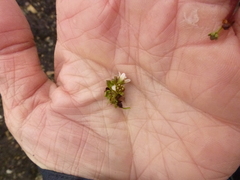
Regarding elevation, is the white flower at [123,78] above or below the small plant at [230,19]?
below

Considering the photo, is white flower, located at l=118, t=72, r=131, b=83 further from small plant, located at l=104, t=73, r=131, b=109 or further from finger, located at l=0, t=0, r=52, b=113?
finger, located at l=0, t=0, r=52, b=113

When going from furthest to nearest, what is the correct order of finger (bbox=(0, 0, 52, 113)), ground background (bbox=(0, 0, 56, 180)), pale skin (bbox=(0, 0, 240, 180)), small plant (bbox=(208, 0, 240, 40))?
ground background (bbox=(0, 0, 56, 180)) → finger (bbox=(0, 0, 52, 113)) → pale skin (bbox=(0, 0, 240, 180)) → small plant (bbox=(208, 0, 240, 40))

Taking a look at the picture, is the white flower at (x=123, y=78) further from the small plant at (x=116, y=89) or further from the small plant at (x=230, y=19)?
the small plant at (x=230, y=19)

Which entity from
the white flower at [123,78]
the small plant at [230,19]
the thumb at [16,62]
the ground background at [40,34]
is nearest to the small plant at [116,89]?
the white flower at [123,78]

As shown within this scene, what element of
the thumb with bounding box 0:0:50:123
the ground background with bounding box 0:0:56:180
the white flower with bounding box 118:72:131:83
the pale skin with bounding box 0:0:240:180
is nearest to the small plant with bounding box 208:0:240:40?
the pale skin with bounding box 0:0:240:180

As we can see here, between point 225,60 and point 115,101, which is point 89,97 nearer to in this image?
point 115,101

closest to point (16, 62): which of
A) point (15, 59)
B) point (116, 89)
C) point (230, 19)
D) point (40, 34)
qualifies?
point (15, 59)

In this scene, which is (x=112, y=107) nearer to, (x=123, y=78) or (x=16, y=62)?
(x=123, y=78)
